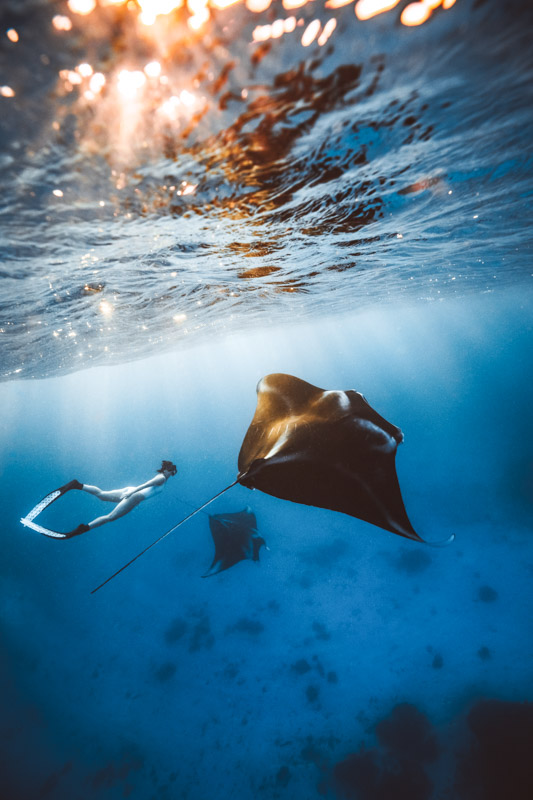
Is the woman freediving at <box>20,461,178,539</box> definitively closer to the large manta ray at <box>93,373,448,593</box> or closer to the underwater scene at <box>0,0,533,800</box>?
the underwater scene at <box>0,0,533,800</box>

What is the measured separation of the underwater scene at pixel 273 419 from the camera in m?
2.98

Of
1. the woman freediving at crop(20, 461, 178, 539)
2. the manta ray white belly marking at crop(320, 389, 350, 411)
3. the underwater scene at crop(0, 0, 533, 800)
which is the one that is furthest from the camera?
the woman freediving at crop(20, 461, 178, 539)

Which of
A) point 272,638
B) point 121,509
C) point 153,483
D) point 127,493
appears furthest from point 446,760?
point 127,493

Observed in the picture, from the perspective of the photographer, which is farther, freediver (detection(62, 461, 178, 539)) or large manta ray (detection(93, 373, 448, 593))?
freediver (detection(62, 461, 178, 539))

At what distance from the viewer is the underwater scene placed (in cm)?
298

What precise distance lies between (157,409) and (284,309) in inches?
3750

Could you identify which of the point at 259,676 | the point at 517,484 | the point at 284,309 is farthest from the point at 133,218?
the point at 517,484

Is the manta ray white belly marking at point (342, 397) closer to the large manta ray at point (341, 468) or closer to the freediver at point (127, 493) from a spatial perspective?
the large manta ray at point (341, 468)

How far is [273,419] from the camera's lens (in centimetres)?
496

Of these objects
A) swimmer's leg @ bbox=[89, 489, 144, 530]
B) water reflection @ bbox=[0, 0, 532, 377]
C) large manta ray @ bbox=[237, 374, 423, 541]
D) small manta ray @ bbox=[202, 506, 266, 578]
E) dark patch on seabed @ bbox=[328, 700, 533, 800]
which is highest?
water reflection @ bbox=[0, 0, 532, 377]

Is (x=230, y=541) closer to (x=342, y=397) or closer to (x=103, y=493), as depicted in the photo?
(x=103, y=493)

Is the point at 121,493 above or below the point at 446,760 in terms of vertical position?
above

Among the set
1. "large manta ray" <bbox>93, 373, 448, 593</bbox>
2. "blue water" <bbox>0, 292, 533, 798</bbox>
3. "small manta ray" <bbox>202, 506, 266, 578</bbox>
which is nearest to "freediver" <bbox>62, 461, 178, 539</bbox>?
"large manta ray" <bbox>93, 373, 448, 593</bbox>

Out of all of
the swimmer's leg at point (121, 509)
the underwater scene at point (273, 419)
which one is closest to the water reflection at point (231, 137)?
the underwater scene at point (273, 419)
